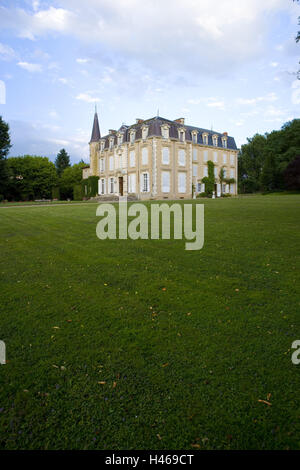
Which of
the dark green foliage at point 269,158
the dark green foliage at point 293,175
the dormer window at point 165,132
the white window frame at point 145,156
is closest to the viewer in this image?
the dormer window at point 165,132

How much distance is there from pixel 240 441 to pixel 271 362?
1.01 metres

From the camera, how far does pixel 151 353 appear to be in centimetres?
304

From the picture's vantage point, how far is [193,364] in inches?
112

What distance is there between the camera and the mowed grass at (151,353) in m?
2.16

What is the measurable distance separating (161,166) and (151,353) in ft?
109

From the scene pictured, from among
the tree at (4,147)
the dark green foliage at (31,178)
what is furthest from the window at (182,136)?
the dark green foliage at (31,178)

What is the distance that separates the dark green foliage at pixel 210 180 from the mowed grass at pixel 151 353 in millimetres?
34014

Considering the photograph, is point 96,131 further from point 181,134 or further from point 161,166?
point 161,166

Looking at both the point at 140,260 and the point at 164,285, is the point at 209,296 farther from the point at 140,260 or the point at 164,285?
the point at 140,260

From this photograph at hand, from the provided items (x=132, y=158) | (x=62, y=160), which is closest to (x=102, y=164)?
(x=132, y=158)

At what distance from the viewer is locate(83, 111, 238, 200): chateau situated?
114 feet

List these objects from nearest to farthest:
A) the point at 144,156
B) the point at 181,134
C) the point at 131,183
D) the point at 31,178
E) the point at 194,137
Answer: the point at 144,156 → the point at 181,134 → the point at 131,183 → the point at 194,137 → the point at 31,178

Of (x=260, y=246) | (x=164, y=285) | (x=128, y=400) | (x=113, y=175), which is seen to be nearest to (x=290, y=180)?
(x=113, y=175)

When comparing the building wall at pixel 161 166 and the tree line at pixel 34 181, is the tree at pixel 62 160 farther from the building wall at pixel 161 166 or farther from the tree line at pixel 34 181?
the building wall at pixel 161 166
